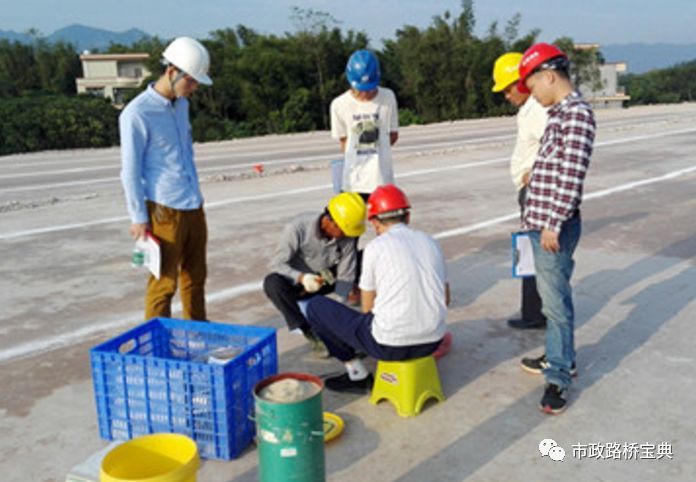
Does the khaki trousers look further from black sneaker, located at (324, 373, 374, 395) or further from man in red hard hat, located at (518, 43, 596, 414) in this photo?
man in red hard hat, located at (518, 43, 596, 414)

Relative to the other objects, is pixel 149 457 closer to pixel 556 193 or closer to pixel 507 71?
pixel 556 193

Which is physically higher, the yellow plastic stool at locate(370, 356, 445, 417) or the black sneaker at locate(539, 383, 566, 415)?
the yellow plastic stool at locate(370, 356, 445, 417)

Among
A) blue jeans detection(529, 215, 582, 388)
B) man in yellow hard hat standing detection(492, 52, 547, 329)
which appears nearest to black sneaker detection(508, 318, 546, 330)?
man in yellow hard hat standing detection(492, 52, 547, 329)

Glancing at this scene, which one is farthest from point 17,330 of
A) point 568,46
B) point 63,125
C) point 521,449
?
point 568,46

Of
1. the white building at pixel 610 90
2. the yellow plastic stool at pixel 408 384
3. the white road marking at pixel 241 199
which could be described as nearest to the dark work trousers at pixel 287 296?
the yellow plastic stool at pixel 408 384

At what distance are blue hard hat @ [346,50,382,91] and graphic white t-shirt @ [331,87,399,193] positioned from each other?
0.70 feet

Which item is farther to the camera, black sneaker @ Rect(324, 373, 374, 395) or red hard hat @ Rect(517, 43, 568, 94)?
black sneaker @ Rect(324, 373, 374, 395)

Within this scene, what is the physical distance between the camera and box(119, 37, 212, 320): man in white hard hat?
414cm

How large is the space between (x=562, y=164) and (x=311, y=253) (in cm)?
184

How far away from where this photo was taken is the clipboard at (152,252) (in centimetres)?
421

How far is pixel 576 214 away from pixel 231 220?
20.3 feet

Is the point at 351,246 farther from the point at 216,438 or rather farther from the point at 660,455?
the point at 660,455

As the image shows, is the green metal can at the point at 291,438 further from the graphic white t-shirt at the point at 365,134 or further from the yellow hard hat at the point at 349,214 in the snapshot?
the graphic white t-shirt at the point at 365,134

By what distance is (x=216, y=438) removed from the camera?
3412 mm
